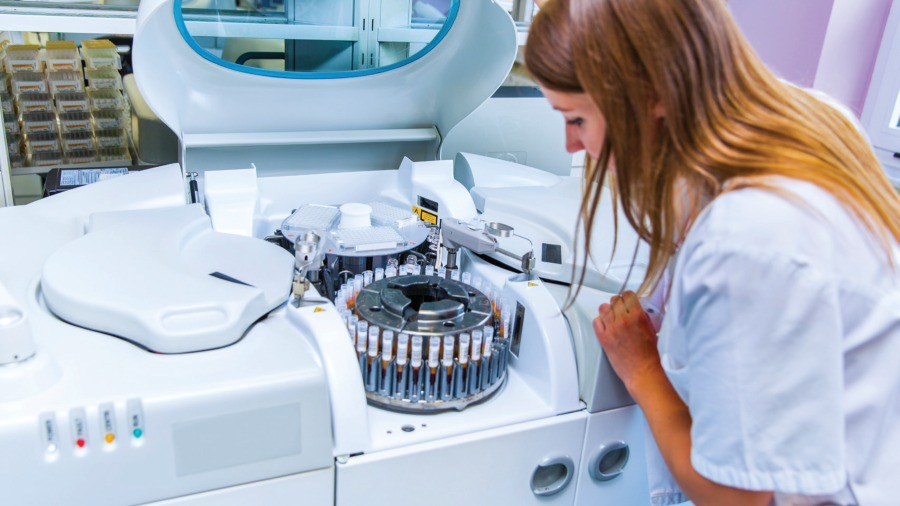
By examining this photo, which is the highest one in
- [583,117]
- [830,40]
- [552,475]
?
[830,40]

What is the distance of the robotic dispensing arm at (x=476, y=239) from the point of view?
42.2 inches

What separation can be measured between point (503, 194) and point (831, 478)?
867 millimetres

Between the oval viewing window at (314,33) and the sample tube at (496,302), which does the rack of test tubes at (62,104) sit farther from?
the sample tube at (496,302)

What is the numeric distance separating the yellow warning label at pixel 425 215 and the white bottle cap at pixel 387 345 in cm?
48

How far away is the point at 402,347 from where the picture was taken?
2.90ft

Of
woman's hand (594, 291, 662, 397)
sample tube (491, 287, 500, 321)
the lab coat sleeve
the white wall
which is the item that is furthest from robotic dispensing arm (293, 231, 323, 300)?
the white wall

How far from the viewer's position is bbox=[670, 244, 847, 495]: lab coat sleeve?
54cm

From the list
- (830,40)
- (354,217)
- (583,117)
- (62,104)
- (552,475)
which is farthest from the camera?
(830,40)

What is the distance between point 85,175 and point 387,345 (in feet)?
3.16

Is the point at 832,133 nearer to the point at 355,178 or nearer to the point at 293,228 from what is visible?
the point at 293,228

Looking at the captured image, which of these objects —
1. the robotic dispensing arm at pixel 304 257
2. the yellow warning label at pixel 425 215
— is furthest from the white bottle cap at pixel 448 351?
the yellow warning label at pixel 425 215

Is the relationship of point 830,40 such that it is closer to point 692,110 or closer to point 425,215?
point 425,215

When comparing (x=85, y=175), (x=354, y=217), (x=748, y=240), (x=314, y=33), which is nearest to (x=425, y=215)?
(x=354, y=217)

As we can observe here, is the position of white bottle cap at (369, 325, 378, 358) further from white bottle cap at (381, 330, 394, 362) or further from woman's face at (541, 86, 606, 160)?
woman's face at (541, 86, 606, 160)
